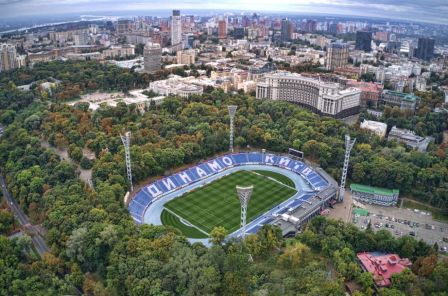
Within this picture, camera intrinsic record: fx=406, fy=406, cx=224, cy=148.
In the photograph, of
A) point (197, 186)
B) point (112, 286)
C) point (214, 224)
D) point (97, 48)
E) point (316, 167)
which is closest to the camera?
point (112, 286)

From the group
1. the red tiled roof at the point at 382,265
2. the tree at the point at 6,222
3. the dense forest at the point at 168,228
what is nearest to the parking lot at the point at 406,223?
the dense forest at the point at 168,228

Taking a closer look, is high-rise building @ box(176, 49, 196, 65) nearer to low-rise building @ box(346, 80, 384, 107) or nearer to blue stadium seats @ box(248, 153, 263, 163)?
low-rise building @ box(346, 80, 384, 107)

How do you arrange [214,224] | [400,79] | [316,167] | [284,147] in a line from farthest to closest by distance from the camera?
[400,79], [284,147], [316,167], [214,224]

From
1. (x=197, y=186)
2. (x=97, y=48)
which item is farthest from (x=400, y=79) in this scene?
(x=97, y=48)

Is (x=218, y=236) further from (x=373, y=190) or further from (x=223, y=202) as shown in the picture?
(x=373, y=190)

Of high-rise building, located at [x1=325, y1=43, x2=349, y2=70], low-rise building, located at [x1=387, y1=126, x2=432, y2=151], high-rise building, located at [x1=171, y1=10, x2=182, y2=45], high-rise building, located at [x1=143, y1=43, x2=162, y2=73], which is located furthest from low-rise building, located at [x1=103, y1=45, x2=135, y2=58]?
low-rise building, located at [x1=387, y1=126, x2=432, y2=151]

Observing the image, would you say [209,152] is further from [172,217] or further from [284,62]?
[284,62]

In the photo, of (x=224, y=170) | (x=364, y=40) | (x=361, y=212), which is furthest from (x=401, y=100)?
(x=364, y=40)
